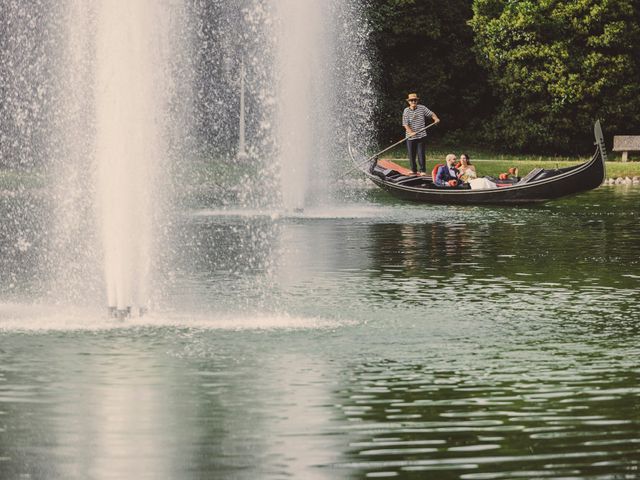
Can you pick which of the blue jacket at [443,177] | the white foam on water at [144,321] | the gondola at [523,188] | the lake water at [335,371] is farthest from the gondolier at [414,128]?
the white foam on water at [144,321]

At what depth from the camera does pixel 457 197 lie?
3391cm

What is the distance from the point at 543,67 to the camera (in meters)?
53.8

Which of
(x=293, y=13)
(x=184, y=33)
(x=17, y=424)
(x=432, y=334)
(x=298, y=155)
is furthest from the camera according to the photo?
(x=184, y=33)

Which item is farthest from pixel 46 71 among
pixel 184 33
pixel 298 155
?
pixel 298 155

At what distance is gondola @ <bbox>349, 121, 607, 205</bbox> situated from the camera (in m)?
33.1

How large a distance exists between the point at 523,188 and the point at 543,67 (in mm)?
21211

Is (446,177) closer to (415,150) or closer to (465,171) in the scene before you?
(465,171)

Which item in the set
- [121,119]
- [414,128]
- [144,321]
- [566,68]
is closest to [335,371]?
[144,321]

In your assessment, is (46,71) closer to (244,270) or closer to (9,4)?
(9,4)

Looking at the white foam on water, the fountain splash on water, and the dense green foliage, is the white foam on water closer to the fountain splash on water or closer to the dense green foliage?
the fountain splash on water

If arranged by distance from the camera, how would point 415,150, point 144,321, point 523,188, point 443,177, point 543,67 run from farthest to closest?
point 543,67 → point 415,150 → point 443,177 → point 523,188 → point 144,321

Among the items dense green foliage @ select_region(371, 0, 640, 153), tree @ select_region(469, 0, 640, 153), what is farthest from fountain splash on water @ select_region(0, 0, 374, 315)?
tree @ select_region(469, 0, 640, 153)

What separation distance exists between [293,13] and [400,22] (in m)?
15.2

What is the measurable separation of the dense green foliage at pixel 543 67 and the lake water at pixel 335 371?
30664mm
